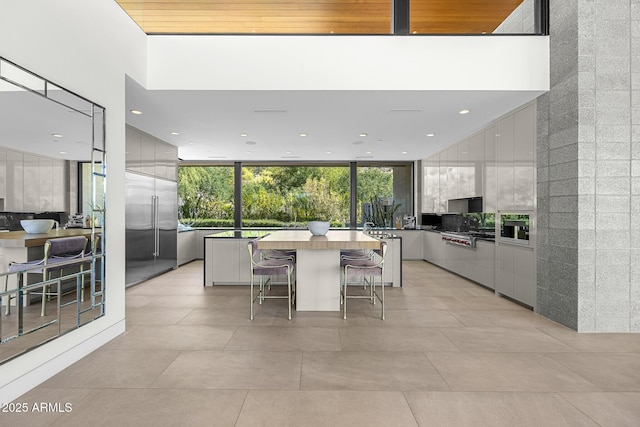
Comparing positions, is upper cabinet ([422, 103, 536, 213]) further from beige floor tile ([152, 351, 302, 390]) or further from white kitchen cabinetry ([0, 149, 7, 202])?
white kitchen cabinetry ([0, 149, 7, 202])

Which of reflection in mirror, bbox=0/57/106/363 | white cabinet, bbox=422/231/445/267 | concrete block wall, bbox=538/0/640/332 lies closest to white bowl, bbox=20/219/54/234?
reflection in mirror, bbox=0/57/106/363

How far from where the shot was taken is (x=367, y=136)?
19.3ft

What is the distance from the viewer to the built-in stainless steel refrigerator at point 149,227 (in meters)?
5.37

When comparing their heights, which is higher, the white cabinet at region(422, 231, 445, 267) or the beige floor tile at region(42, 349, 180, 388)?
the white cabinet at region(422, 231, 445, 267)

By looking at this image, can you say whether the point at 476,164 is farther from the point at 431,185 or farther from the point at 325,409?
the point at 325,409

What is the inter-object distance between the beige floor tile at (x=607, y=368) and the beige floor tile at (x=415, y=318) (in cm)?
103

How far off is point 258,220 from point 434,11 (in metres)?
6.13

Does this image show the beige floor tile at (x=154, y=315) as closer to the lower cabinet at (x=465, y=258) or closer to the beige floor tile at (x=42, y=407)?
the beige floor tile at (x=42, y=407)

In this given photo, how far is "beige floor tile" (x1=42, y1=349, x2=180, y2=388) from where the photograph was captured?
7.68 feet

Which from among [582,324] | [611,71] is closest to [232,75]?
[611,71]

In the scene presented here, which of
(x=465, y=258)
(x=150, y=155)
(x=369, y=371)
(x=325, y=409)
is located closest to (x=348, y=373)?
(x=369, y=371)

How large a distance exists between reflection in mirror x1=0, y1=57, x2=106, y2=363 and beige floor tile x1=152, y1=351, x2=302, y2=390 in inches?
36.3

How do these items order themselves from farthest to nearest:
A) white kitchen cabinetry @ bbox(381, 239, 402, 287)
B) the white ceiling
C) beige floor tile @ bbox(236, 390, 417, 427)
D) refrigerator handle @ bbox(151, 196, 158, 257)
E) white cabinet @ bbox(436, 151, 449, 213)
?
white cabinet @ bbox(436, 151, 449, 213) < refrigerator handle @ bbox(151, 196, 158, 257) < white kitchen cabinetry @ bbox(381, 239, 402, 287) < the white ceiling < beige floor tile @ bbox(236, 390, 417, 427)

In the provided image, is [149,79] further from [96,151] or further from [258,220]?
[258,220]
